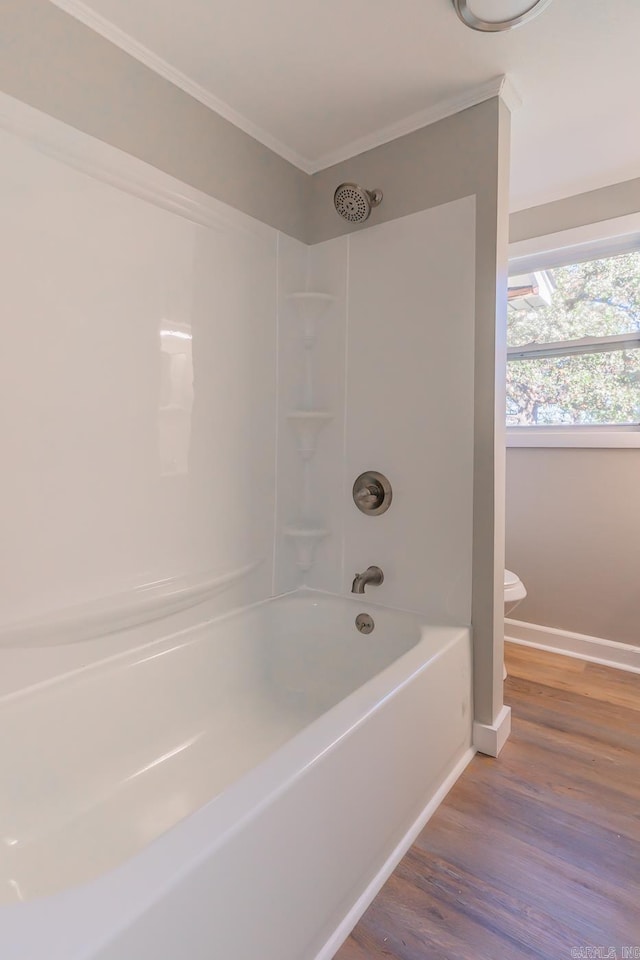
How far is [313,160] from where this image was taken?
2.16 metres

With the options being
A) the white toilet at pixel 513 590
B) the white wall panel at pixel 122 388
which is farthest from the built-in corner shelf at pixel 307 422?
the white toilet at pixel 513 590

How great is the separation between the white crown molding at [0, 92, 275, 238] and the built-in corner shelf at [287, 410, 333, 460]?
739 millimetres

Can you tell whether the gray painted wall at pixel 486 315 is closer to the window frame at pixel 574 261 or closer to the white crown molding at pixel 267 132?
the white crown molding at pixel 267 132

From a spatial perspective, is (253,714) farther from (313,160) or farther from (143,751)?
(313,160)

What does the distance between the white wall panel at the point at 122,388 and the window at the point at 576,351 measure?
1.46m

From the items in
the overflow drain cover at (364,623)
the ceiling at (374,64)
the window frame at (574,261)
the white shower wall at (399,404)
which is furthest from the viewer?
the window frame at (574,261)

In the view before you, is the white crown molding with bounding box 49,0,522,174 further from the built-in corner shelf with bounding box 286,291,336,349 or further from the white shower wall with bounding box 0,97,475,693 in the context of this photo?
the built-in corner shelf with bounding box 286,291,336,349

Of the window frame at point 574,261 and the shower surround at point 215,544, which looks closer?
the shower surround at point 215,544

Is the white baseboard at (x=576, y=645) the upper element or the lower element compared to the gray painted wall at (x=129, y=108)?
lower

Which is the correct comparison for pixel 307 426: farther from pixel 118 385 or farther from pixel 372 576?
pixel 118 385

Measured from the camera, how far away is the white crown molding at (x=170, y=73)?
4.61ft

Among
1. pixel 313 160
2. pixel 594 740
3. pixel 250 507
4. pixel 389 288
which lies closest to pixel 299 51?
pixel 313 160

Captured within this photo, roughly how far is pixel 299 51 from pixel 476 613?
1888 millimetres

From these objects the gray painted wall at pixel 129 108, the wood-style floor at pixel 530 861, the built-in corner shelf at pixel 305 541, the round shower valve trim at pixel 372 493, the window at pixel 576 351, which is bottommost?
the wood-style floor at pixel 530 861
